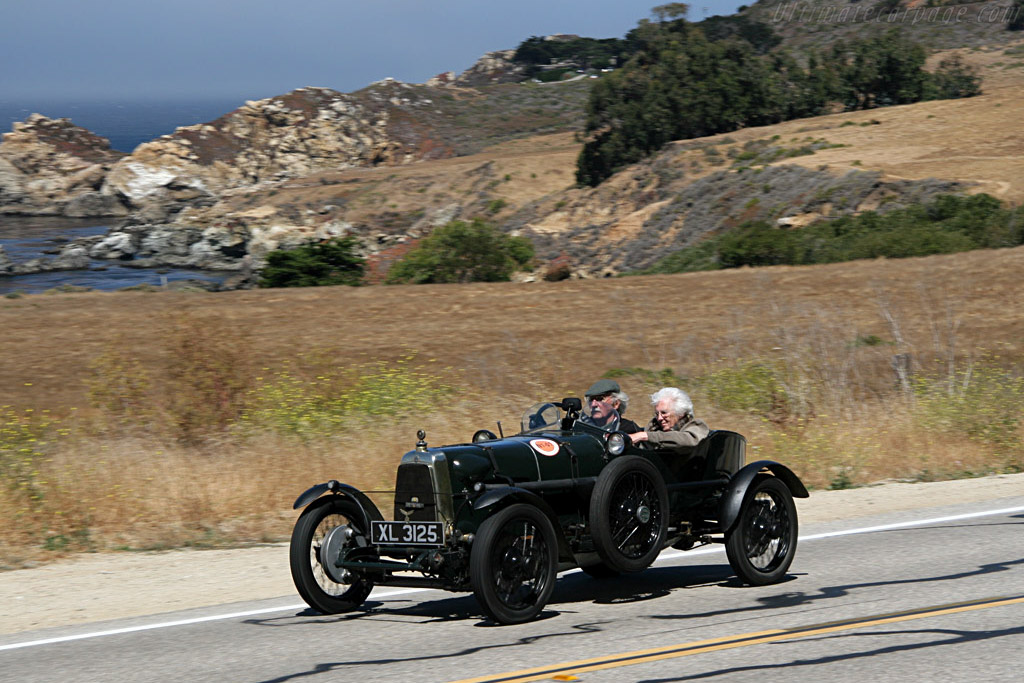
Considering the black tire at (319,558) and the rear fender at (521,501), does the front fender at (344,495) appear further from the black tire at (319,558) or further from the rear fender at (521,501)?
the rear fender at (521,501)

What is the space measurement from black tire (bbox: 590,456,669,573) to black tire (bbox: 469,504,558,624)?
16.2 inches

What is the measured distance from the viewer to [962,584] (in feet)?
27.8

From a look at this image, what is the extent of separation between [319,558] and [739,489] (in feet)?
10.3

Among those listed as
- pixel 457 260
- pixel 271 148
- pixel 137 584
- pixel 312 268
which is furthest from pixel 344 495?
pixel 271 148

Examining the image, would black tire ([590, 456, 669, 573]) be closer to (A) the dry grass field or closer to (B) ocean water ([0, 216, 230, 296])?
(A) the dry grass field

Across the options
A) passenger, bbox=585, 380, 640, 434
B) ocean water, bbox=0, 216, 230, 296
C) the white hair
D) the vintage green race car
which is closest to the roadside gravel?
the vintage green race car

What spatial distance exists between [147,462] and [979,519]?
8969mm

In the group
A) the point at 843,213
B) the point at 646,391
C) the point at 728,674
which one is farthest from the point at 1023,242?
the point at 728,674

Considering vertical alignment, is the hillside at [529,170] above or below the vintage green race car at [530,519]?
above

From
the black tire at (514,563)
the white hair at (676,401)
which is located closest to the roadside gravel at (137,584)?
the black tire at (514,563)

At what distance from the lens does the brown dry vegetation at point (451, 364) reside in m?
12.4

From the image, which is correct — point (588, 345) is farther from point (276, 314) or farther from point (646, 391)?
point (276, 314)

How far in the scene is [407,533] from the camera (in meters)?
7.50

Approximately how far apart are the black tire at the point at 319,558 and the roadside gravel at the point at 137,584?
0.73 metres
